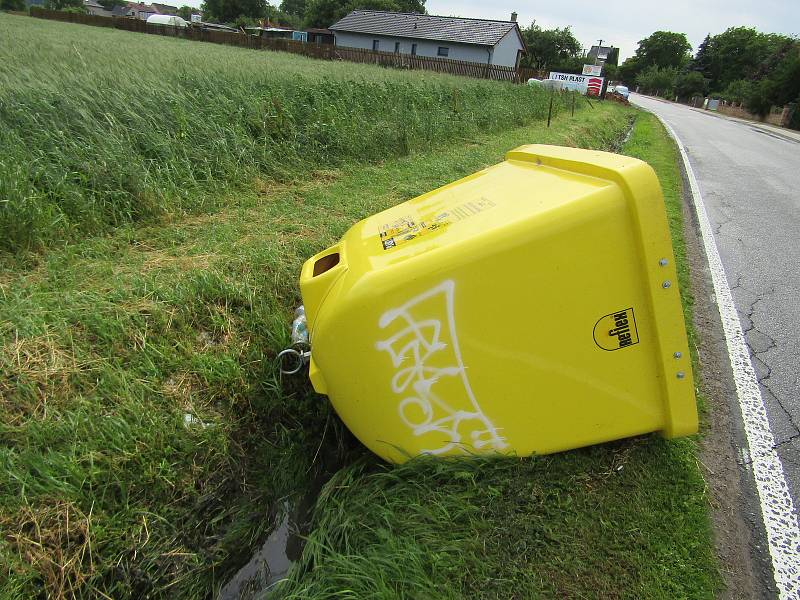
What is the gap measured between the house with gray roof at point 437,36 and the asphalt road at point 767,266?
3171 centimetres

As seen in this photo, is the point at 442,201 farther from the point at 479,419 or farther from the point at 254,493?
the point at 254,493

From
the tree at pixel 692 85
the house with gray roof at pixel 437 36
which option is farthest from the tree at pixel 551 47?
the house with gray roof at pixel 437 36

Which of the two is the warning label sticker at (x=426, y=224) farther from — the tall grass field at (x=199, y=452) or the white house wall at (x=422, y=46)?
the white house wall at (x=422, y=46)

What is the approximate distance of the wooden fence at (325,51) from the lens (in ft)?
83.9

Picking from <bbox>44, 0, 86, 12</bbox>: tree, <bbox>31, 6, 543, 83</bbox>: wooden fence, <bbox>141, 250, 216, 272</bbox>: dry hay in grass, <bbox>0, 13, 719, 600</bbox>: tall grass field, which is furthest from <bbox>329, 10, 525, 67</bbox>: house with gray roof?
<bbox>44, 0, 86, 12</bbox>: tree

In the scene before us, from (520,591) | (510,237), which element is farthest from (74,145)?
(520,591)

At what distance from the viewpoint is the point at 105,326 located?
2.52m

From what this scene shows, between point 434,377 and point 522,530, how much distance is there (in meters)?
0.65

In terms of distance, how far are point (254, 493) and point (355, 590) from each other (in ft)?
2.88

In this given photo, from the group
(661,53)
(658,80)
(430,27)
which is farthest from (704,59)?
(430,27)

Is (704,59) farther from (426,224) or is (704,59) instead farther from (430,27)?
(426,224)

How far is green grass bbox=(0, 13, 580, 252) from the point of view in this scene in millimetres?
3553

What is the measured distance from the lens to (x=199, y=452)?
7.39 ft

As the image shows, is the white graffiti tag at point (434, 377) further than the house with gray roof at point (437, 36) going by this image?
No
